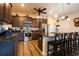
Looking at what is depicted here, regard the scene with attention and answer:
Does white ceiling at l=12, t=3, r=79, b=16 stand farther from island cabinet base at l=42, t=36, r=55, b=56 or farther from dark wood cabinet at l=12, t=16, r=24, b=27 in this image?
island cabinet base at l=42, t=36, r=55, b=56

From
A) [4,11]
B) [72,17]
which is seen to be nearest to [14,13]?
[4,11]

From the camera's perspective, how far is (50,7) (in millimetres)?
2256

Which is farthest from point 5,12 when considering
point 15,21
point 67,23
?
point 67,23

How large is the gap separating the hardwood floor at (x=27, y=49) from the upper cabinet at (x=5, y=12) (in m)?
0.47

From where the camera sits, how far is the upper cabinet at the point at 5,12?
7.20ft

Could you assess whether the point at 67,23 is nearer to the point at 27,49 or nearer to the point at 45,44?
the point at 45,44

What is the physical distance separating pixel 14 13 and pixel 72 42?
1.14 metres

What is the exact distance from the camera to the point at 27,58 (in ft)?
7.37

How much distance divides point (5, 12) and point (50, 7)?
0.79 metres

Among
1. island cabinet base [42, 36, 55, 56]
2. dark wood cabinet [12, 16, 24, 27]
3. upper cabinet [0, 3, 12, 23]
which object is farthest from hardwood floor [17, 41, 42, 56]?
upper cabinet [0, 3, 12, 23]

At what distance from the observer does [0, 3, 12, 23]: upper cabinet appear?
220cm

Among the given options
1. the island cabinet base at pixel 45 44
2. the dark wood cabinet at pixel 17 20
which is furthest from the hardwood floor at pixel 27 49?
the dark wood cabinet at pixel 17 20

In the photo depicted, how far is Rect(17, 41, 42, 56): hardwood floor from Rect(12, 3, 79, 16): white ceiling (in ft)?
1.77

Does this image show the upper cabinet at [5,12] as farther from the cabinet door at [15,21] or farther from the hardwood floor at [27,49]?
the hardwood floor at [27,49]
